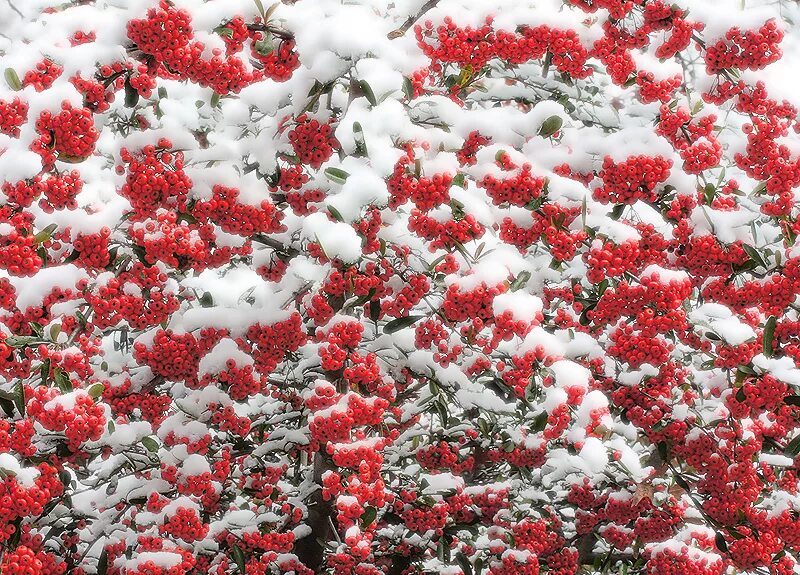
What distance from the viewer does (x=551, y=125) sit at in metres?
3.84

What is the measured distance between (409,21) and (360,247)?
1401 millimetres

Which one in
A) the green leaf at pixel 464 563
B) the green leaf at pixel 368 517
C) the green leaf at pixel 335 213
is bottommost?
the green leaf at pixel 464 563

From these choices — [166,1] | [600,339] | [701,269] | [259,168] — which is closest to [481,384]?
[600,339]

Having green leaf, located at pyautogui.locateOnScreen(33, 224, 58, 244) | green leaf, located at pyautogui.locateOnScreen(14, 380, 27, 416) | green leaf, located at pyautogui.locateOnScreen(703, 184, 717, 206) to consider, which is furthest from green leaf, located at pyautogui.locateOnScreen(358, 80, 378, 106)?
green leaf, located at pyautogui.locateOnScreen(14, 380, 27, 416)

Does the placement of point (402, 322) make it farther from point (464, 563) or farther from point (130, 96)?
point (464, 563)

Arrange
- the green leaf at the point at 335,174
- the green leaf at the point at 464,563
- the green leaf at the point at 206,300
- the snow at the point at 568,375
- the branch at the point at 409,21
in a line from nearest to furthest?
the green leaf at the point at 335,174
the snow at the point at 568,375
the branch at the point at 409,21
the green leaf at the point at 206,300
the green leaf at the point at 464,563

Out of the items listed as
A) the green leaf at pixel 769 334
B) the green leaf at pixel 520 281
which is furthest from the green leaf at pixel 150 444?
the green leaf at pixel 769 334

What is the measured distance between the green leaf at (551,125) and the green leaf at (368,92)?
3.19 feet

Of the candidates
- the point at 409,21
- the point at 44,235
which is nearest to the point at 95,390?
the point at 44,235

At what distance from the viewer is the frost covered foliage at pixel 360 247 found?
11.0 feet

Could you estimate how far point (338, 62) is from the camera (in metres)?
3.45

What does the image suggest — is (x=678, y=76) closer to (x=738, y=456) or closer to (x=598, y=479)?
(x=738, y=456)

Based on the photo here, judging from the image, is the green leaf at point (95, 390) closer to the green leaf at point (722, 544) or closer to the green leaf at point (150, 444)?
the green leaf at point (150, 444)

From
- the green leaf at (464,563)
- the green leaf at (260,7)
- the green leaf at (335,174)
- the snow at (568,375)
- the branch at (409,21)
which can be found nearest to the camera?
the green leaf at (335,174)
